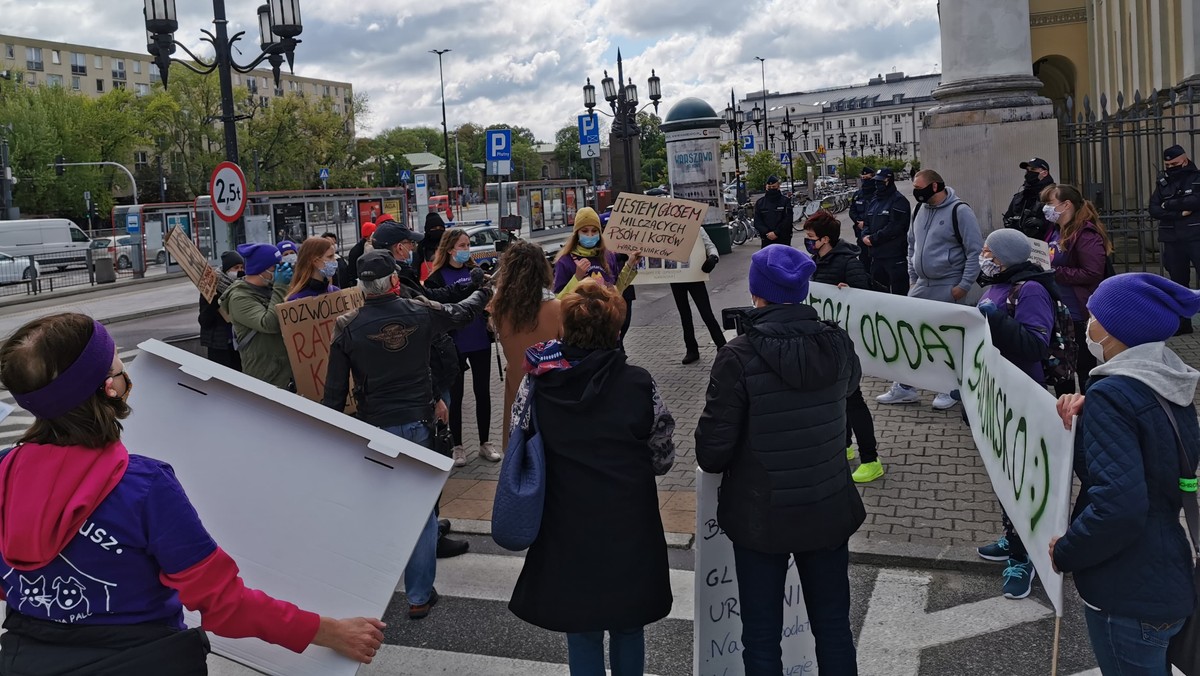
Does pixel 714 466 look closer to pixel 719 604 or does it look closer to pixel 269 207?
pixel 719 604

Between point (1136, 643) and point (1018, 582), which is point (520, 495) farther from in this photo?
point (1018, 582)

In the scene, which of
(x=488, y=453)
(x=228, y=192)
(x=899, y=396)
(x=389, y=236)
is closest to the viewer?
(x=389, y=236)

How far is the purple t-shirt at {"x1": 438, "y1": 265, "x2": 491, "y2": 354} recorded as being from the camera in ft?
24.9

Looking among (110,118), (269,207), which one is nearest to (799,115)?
(110,118)

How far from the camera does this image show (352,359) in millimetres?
5145

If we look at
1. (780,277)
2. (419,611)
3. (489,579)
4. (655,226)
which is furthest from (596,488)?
(655,226)

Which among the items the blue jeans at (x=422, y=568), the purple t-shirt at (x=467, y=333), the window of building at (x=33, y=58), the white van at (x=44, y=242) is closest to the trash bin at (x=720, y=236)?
the purple t-shirt at (x=467, y=333)

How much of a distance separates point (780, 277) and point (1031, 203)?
7067 millimetres

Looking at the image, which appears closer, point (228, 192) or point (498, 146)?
point (228, 192)

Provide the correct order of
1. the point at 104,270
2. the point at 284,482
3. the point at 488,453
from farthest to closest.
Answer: the point at 104,270
the point at 488,453
the point at 284,482

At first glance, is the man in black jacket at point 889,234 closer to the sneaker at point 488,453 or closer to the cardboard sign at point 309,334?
the sneaker at point 488,453

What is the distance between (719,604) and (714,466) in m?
0.62

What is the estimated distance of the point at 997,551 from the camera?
5.30 metres

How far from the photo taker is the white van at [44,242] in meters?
39.4
